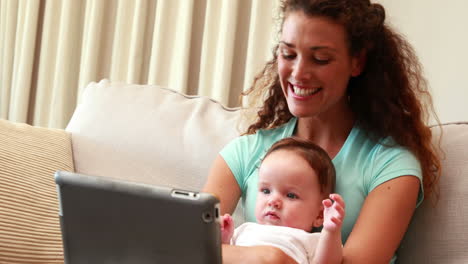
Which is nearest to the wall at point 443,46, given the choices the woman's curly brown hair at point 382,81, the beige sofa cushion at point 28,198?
the woman's curly brown hair at point 382,81

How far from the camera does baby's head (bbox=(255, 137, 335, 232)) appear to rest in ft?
4.61

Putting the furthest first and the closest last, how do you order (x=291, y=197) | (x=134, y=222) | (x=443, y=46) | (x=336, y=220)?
1. (x=443, y=46)
2. (x=291, y=197)
3. (x=336, y=220)
4. (x=134, y=222)

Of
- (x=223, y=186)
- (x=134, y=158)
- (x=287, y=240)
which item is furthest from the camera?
(x=134, y=158)

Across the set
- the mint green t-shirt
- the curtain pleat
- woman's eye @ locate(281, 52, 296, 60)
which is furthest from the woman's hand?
the curtain pleat

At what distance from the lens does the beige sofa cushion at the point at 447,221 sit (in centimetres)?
143

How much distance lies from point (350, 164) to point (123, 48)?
1.39 metres

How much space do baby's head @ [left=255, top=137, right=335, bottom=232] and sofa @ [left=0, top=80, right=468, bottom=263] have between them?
270mm

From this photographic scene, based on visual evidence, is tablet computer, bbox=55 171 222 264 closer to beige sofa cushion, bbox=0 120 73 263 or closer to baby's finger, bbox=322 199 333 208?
baby's finger, bbox=322 199 333 208

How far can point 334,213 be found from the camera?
3.88 feet

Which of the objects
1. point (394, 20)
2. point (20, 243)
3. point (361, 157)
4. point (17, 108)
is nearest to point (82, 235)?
point (20, 243)

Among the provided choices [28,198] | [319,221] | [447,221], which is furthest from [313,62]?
[28,198]

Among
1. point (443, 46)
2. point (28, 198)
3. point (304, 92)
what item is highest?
point (443, 46)

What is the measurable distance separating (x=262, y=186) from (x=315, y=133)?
0.94 ft

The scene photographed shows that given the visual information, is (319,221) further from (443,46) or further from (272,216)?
(443,46)
